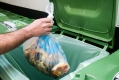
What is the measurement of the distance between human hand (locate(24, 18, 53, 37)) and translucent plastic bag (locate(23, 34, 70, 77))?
76 millimetres

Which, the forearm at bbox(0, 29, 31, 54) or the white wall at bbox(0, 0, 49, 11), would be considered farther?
the white wall at bbox(0, 0, 49, 11)

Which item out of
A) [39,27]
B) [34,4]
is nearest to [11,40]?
[39,27]

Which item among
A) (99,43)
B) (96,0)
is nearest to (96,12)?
(96,0)

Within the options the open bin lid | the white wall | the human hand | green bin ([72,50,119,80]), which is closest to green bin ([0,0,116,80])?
the open bin lid

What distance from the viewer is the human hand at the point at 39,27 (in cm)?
83

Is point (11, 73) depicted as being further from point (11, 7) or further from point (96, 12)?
point (11, 7)

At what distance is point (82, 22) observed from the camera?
1.16 metres

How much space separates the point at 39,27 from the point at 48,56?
189mm

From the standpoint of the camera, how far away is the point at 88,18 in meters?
1.09

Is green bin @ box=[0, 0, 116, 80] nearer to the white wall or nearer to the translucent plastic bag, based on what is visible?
the translucent plastic bag

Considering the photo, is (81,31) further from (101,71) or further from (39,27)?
(101,71)

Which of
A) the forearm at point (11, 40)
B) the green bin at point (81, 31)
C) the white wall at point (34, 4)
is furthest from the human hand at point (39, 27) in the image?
the white wall at point (34, 4)

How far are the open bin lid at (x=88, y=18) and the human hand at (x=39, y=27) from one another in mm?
346

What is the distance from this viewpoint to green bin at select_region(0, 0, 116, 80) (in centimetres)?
97
